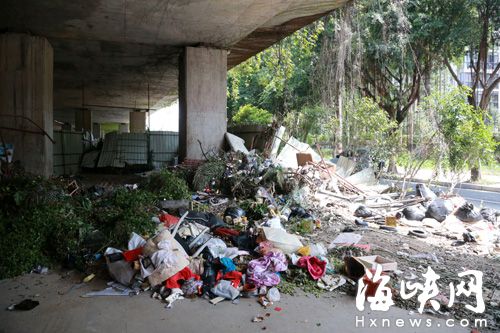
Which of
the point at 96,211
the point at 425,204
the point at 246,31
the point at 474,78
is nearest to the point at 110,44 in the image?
the point at 246,31

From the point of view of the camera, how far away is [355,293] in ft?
12.1

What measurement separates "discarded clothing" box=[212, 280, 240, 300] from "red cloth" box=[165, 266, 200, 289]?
0.93 feet

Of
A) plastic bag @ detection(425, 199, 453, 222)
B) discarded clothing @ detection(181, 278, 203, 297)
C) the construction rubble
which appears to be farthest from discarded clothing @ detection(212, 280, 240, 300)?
plastic bag @ detection(425, 199, 453, 222)

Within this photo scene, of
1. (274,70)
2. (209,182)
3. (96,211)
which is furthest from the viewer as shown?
(274,70)

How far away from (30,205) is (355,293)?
13.4 feet

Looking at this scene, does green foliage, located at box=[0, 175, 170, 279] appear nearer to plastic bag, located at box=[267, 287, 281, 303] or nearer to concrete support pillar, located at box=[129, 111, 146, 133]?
plastic bag, located at box=[267, 287, 281, 303]

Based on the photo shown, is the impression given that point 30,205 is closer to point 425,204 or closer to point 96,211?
point 96,211

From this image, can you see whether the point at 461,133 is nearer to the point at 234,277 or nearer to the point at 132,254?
the point at 234,277

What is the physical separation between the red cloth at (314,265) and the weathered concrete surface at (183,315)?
0.30 m

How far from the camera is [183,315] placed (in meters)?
3.21

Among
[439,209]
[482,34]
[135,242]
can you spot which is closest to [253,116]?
[482,34]

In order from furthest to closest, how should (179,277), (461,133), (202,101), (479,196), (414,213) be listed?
(479,196), (202,101), (461,133), (414,213), (179,277)

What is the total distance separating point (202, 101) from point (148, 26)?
→ 6.62 ft

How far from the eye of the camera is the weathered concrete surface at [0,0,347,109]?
6.69 m
